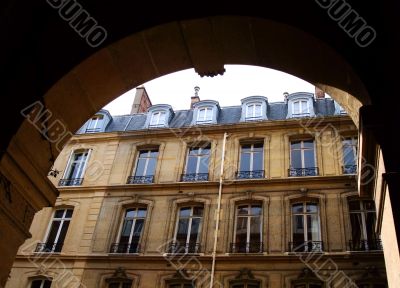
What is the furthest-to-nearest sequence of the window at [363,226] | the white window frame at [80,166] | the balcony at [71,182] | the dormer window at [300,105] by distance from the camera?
the white window frame at [80,166]
the balcony at [71,182]
the dormer window at [300,105]
the window at [363,226]

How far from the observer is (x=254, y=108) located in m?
19.7

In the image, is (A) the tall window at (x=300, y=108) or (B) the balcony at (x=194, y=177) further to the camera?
(A) the tall window at (x=300, y=108)

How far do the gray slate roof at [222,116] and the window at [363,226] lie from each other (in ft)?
15.5

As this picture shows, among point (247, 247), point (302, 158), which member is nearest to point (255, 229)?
point (247, 247)

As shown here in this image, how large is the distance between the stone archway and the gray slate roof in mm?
14185

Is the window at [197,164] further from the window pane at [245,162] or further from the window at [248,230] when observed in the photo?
the window at [248,230]

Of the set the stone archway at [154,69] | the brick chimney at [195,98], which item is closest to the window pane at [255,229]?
the brick chimney at [195,98]

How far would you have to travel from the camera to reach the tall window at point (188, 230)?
15766 millimetres


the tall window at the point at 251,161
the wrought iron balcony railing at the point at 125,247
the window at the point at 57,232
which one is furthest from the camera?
the window at the point at 57,232

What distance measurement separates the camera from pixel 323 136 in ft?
56.6

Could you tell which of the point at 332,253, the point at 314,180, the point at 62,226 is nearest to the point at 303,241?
the point at 332,253

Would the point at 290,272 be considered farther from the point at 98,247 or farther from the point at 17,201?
the point at 17,201

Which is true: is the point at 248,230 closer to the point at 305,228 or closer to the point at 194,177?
the point at 305,228

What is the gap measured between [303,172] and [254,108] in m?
4.49
